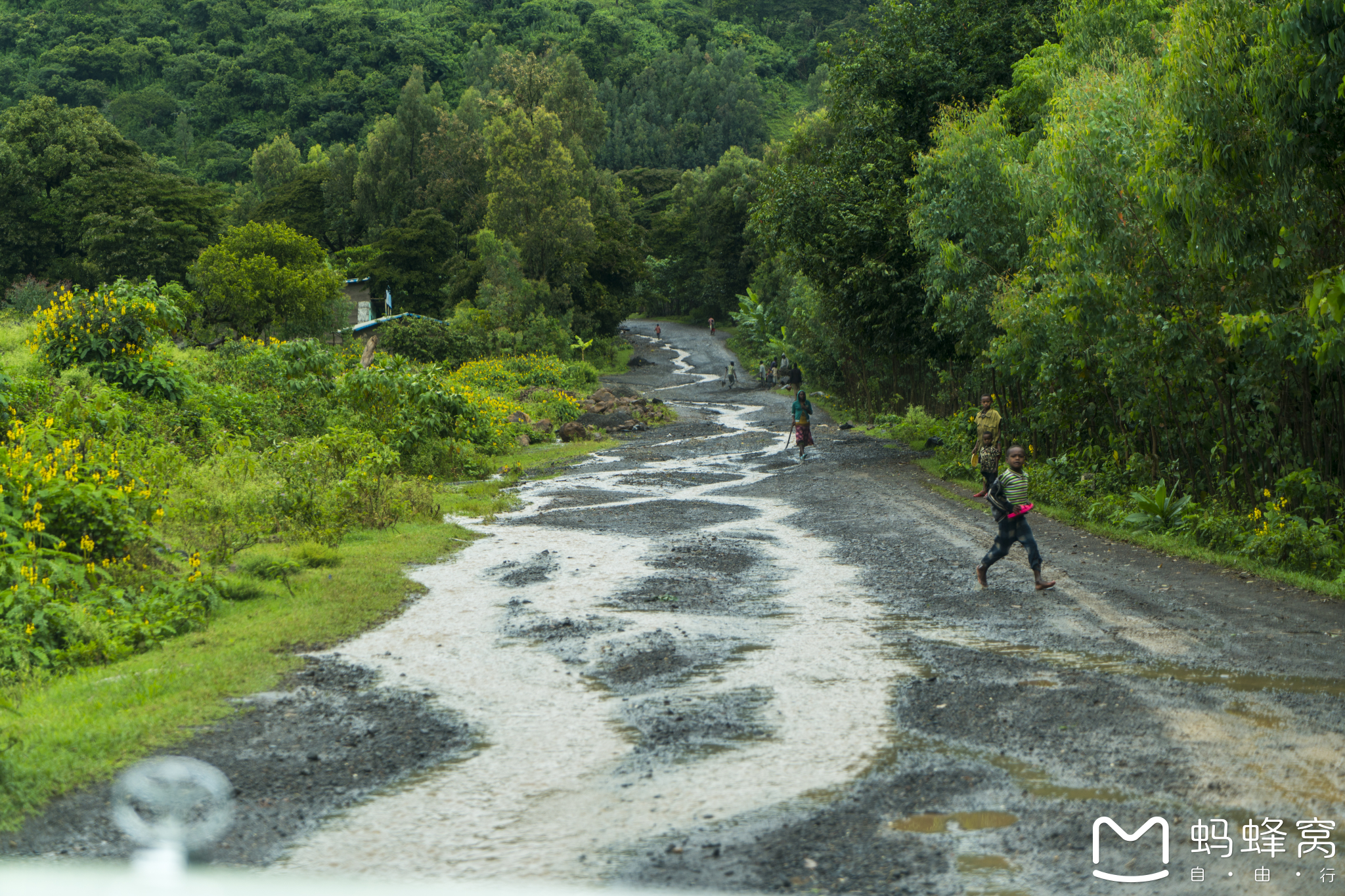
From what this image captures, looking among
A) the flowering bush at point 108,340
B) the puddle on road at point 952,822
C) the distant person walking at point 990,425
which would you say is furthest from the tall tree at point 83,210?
the puddle on road at point 952,822

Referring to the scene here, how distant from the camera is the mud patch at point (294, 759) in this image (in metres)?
5.61

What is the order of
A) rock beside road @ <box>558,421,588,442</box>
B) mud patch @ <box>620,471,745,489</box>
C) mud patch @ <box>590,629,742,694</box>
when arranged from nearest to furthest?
mud patch @ <box>590,629,742,694</box> → mud patch @ <box>620,471,745,489</box> → rock beside road @ <box>558,421,588,442</box>

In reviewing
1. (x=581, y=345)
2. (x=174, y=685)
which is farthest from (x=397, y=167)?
(x=174, y=685)

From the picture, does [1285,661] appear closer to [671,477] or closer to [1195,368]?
[1195,368]

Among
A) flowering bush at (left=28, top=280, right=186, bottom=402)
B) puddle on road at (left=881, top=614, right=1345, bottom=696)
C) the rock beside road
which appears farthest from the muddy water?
the rock beside road

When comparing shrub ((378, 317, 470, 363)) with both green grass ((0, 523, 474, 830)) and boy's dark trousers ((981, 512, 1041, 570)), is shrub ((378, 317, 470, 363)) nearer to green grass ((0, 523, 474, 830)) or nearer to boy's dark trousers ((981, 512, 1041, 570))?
green grass ((0, 523, 474, 830))

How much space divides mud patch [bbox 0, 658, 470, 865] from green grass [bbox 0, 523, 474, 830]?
0.20 meters

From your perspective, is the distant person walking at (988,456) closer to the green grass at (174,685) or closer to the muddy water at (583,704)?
the muddy water at (583,704)

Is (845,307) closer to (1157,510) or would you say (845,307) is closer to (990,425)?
(990,425)

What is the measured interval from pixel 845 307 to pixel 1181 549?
16.9 metres

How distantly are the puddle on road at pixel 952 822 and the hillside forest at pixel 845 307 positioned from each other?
5317mm

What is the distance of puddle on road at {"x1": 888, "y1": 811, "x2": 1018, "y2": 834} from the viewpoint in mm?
5633

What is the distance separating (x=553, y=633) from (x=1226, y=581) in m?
7.49

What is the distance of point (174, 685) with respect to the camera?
8258mm
